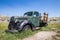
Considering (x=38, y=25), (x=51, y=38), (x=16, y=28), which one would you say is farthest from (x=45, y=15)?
(x=51, y=38)

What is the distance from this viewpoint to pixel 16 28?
11.7m

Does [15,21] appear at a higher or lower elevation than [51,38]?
higher

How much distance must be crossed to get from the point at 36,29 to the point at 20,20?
167 centimetres

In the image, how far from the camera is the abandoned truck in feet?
38.2

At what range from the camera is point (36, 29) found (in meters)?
12.9

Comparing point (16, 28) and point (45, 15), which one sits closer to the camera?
point (16, 28)

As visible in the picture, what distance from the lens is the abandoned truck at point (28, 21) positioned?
458 inches

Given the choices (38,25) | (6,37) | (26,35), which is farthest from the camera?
(38,25)

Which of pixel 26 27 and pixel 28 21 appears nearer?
pixel 26 27

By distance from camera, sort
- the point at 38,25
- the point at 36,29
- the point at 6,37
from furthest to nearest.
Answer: the point at 38,25, the point at 36,29, the point at 6,37

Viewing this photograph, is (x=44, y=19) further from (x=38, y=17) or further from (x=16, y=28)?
(x=16, y=28)

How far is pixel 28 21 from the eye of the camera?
1213cm

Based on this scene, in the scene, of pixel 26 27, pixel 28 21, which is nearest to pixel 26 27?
pixel 26 27

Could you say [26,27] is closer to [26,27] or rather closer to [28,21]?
[26,27]
